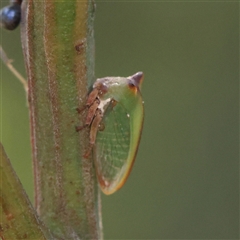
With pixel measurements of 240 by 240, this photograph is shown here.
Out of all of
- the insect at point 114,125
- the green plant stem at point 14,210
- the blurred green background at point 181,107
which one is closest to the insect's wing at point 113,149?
the insect at point 114,125

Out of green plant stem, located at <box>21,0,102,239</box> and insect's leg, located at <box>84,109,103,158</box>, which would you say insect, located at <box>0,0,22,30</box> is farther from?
insect's leg, located at <box>84,109,103,158</box>

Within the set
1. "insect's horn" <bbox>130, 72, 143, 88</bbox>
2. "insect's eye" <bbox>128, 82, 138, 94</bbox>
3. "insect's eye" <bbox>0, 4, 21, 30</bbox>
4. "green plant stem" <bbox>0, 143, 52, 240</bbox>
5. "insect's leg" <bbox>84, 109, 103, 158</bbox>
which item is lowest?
"green plant stem" <bbox>0, 143, 52, 240</bbox>

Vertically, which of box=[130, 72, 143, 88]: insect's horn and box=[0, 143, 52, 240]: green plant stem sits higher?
box=[130, 72, 143, 88]: insect's horn

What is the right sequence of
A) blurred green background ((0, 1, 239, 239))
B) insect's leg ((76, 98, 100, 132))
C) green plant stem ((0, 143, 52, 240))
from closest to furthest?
1. green plant stem ((0, 143, 52, 240))
2. insect's leg ((76, 98, 100, 132))
3. blurred green background ((0, 1, 239, 239))

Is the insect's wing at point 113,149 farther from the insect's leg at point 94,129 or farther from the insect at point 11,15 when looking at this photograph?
the insect at point 11,15

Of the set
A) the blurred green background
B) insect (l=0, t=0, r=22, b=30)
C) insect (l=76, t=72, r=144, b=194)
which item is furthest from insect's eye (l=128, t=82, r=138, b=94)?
the blurred green background

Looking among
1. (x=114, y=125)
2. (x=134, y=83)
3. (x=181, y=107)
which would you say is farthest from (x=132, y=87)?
(x=181, y=107)

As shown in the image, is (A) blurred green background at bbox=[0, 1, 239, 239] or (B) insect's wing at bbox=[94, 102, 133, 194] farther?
(A) blurred green background at bbox=[0, 1, 239, 239]

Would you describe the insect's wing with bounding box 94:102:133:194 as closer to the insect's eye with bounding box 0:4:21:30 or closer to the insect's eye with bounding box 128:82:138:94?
the insect's eye with bounding box 128:82:138:94

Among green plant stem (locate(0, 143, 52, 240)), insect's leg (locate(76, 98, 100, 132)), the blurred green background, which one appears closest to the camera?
green plant stem (locate(0, 143, 52, 240))
